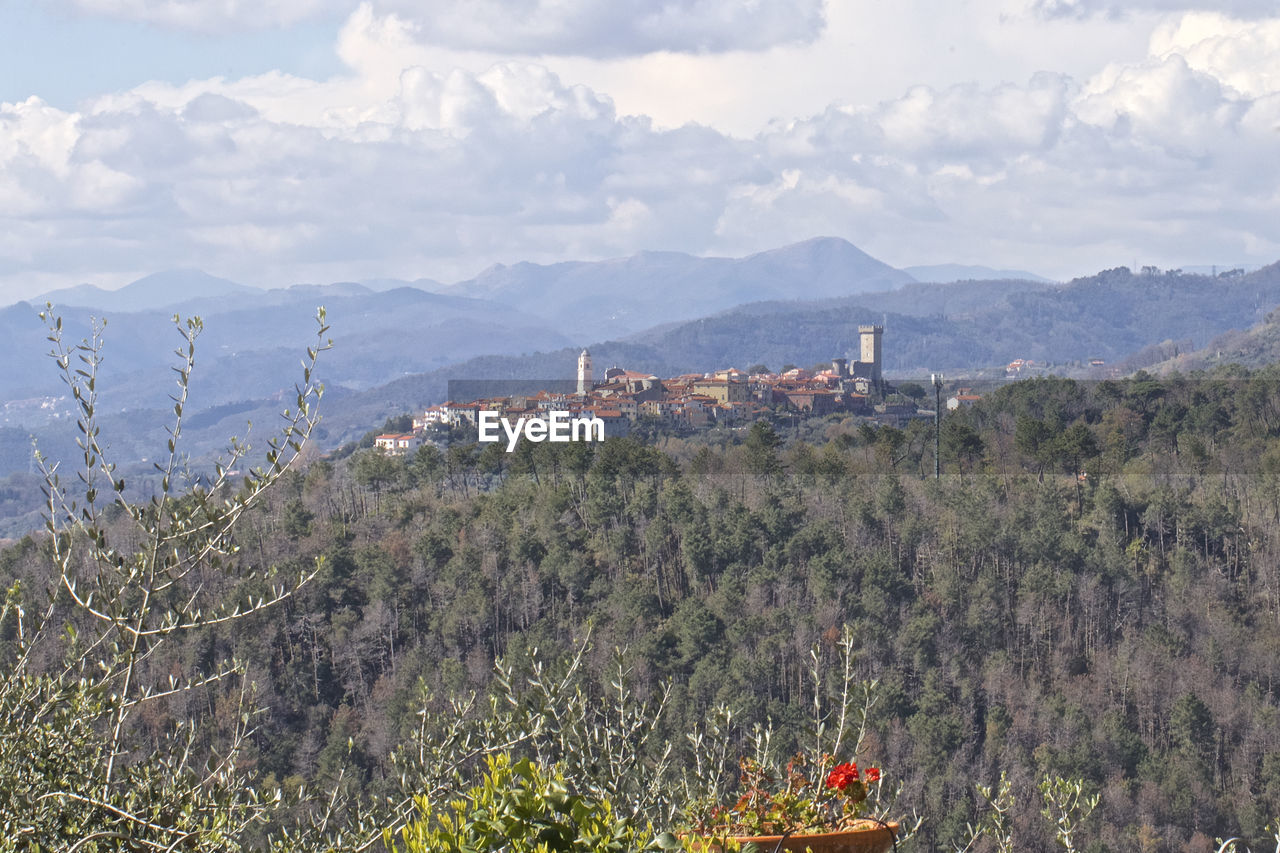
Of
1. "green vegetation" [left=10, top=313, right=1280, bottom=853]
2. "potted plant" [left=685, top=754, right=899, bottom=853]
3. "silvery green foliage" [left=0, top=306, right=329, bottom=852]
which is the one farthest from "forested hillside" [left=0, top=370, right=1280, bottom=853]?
"potted plant" [left=685, top=754, right=899, bottom=853]

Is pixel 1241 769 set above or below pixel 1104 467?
below

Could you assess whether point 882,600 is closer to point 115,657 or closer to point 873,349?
point 115,657

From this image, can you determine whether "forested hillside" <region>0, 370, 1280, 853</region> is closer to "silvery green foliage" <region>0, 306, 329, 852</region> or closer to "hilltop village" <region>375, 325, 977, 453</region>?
"hilltop village" <region>375, 325, 977, 453</region>

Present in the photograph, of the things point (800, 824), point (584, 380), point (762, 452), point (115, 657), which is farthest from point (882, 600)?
point (584, 380)

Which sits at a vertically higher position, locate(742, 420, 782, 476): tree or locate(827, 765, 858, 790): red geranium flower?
locate(827, 765, 858, 790): red geranium flower

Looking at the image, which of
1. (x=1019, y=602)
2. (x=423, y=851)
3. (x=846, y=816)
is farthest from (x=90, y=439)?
(x=1019, y=602)

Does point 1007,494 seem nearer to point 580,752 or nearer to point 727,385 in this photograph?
point 727,385

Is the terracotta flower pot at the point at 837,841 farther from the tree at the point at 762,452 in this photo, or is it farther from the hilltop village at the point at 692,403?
the hilltop village at the point at 692,403
